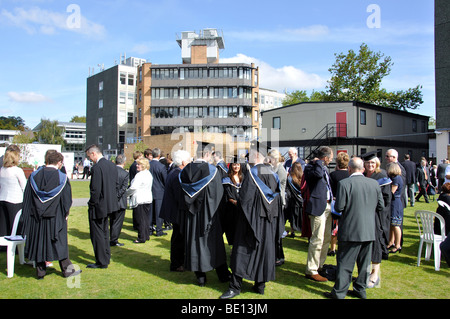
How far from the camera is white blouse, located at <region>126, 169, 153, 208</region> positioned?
25.5 feet

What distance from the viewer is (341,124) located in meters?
31.1

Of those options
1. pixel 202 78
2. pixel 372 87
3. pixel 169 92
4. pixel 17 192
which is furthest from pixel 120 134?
pixel 17 192

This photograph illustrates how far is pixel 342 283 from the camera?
15.0 feet

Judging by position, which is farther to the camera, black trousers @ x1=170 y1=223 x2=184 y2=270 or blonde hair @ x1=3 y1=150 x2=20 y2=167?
blonde hair @ x1=3 y1=150 x2=20 y2=167

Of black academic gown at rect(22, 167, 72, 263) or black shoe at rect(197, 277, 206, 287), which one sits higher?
Answer: black academic gown at rect(22, 167, 72, 263)

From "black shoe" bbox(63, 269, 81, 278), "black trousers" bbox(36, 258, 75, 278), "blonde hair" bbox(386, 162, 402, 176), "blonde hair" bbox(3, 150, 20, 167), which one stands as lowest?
"black shoe" bbox(63, 269, 81, 278)

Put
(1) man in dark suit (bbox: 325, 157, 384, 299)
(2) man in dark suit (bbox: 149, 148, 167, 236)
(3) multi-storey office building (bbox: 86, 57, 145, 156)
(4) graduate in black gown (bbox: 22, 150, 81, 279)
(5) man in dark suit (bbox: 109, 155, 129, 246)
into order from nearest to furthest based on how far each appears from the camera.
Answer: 1. (1) man in dark suit (bbox: 325, 157, 384, 299)
2. (4) graduate in black gown (bbox: 22, 150, 81, 279)
3. (5) man in dark suit (bbox: 109, 155, 129, 246)
4. (2) man in dark suit (bbox: 149, 148, 167, 236)
5. (3) multi-storey office building (bbox: 86, 57, 145, 156)

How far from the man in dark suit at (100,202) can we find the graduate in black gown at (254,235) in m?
2.54

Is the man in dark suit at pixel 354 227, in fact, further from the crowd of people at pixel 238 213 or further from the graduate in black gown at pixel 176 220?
the graduate in black gown at pixel 176 220

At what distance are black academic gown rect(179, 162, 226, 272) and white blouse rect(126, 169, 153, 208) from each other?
2.77 metres

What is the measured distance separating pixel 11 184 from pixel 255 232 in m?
4.71

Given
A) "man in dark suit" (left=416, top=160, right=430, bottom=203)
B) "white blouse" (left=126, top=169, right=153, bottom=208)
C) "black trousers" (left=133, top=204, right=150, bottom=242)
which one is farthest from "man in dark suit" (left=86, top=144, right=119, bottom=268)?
"man in dark suit" (left=416, top=160, right=430, bottom=203)

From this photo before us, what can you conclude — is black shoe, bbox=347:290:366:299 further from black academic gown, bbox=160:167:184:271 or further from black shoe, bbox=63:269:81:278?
black shoe, bbox=63:269:81:278
